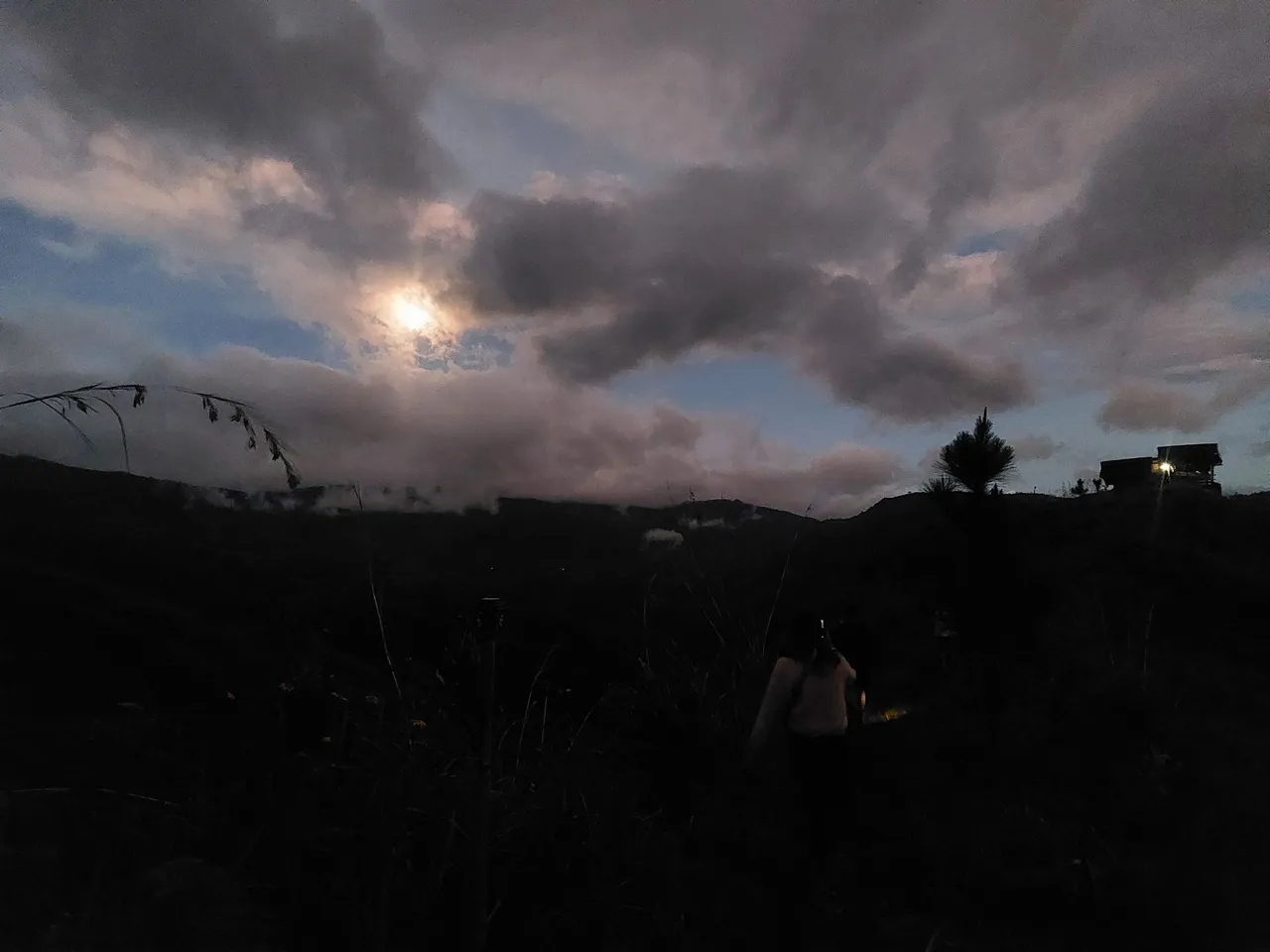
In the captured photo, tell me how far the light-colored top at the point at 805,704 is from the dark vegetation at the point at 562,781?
1.08 meters

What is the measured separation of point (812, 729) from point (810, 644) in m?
0.58

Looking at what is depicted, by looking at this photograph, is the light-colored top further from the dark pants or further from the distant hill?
the distant hill

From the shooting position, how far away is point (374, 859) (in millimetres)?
3650

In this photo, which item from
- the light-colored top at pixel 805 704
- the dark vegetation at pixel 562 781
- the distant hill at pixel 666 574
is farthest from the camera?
the light-colored top at pixel 805 704

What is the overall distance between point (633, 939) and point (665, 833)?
3.88 ft

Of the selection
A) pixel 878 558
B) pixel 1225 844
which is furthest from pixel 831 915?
pixel 878 558

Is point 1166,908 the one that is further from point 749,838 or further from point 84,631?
point 84,631

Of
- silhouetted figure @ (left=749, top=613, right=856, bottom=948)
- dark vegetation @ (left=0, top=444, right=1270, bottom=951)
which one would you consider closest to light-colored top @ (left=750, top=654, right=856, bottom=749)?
silhouetted figure @ (left=749, top=613, right=856, bottom=948)

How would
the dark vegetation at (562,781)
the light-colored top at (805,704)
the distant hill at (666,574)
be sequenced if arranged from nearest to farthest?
the dark vegetation at (562,781)
the distant hill at (666,574)
the light-colored top at (805,704)

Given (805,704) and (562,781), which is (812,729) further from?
(562,781)

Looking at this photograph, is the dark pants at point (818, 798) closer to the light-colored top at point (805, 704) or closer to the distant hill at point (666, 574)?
the light-colored top at point (805, 704)

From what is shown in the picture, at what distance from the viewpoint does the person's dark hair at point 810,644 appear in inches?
200

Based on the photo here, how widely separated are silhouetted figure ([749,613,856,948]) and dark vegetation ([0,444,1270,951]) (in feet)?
1.21

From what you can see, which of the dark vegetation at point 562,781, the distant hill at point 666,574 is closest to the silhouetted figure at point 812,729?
the dark vegetation at point 562,781
